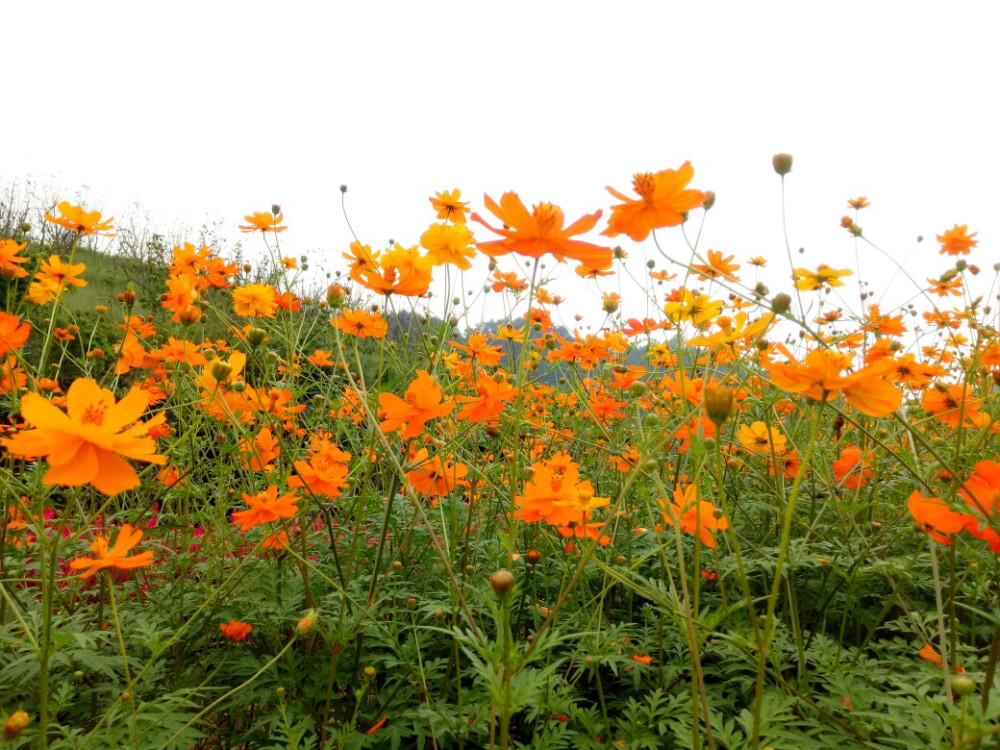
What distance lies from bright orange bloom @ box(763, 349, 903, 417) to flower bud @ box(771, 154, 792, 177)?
2.34 ft

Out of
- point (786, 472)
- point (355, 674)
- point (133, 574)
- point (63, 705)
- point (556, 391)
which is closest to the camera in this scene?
point (63, 705)

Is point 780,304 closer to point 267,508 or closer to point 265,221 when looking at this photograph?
point 267,508

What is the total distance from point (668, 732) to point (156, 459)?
1.03 meters

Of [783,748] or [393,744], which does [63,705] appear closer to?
[393,744]

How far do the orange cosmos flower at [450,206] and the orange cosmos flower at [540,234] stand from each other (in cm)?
95

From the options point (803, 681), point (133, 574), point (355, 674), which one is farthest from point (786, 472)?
point (133, 574)

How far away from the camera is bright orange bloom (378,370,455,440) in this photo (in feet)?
3.82

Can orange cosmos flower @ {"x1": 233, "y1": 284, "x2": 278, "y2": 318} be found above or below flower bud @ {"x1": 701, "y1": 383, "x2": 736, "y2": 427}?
above

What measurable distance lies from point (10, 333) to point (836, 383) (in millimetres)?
1513

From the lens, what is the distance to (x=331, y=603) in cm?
134

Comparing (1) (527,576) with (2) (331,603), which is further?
(1) (527,576)

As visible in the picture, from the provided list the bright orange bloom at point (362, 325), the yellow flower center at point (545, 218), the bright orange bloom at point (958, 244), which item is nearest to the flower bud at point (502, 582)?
the yellow flower center at point (545, 218)

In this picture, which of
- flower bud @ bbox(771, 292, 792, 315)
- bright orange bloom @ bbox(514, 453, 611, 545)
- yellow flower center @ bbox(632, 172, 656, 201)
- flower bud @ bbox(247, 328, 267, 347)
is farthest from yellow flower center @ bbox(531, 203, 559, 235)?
flower bud @ bbox(247, 328, 267, 347)

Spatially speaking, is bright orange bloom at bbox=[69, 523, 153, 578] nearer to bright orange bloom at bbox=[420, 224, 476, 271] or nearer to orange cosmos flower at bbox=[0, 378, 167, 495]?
orange cosmos flower at bbox=[0, 378, 167, 495]
